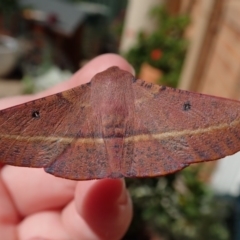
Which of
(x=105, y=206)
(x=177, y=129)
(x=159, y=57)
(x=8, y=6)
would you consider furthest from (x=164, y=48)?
(x=177, y=129)

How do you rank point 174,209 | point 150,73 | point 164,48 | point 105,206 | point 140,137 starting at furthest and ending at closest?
point 164,48 → point 150,73 → point 174,209 → point 105,206 → point 140,137

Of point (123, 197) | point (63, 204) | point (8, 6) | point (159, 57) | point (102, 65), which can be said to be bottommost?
point (8, 6)

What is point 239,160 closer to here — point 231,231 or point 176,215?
point 231,231

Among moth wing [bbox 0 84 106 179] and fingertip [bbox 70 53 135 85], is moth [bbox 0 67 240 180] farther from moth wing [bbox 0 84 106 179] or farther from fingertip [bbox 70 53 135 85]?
fingertip [bbox 70 53 135 85]

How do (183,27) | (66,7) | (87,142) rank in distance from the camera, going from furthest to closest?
(66,7) → (183,27) → (87,142)

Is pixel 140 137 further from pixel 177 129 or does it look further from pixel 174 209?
pixel 174 209

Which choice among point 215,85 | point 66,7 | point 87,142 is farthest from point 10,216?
point 66,7
